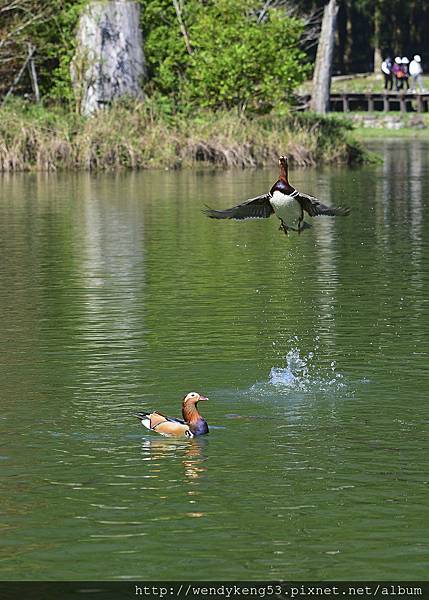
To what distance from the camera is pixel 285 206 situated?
14375 millimetres

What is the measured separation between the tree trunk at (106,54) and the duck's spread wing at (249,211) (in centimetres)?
3534

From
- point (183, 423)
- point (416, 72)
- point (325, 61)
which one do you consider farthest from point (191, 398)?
point (416, 72)

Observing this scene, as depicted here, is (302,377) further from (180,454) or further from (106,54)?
(106,54)

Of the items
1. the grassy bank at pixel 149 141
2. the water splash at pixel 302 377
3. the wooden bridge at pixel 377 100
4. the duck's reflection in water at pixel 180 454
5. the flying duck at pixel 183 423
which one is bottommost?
the duck's reflection in water at pixel 180 454

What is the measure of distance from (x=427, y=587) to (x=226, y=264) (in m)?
16.3

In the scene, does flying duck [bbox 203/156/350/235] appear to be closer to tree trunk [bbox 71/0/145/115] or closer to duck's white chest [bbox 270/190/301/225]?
duck's white chest [bbox 270/190/301/225]

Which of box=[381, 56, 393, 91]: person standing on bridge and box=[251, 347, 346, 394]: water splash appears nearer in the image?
box=[251, 347, 346, 394]: water splash

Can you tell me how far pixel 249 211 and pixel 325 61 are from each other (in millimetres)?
50062

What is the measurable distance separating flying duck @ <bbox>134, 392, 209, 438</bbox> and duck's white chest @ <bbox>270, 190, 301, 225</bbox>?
182 centimetres

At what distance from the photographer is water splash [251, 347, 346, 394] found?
1638 cm

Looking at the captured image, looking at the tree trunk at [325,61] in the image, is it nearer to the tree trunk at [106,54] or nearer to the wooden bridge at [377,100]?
the wooden bridge at [377,100]

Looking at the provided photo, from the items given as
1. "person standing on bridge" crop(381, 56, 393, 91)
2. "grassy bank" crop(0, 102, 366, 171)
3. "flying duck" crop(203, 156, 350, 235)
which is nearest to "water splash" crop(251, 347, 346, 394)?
"flying duck" crop(203, 156, 350, 235)

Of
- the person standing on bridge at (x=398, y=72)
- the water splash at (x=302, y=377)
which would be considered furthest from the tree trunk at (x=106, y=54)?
the water splash at (x=302, y=377)

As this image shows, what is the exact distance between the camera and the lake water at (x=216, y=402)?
36.4 feet
